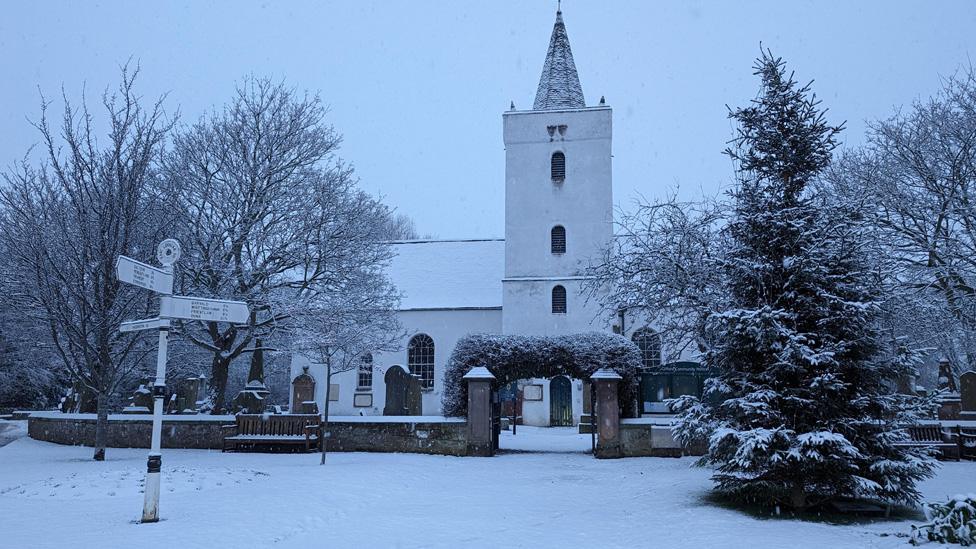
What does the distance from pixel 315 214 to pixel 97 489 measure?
40.8 feet

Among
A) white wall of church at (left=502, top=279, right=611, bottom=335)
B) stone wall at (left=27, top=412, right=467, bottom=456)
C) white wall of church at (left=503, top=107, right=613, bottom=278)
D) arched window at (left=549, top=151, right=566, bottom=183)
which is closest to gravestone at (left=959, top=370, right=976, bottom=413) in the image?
stone wall at (left=27, top=412, right=467, bottom=456)

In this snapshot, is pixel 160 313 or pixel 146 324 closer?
pixel 146 324

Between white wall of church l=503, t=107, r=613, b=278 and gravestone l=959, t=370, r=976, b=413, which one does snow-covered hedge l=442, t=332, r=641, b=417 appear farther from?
white wall of church l=503, t=107, r=613, b=278

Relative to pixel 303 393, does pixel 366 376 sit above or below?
above

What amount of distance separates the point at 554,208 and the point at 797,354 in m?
22.9

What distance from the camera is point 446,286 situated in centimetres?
3522

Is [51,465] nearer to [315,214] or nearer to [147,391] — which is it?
[147,391]

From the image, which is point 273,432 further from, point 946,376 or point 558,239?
point 946,376

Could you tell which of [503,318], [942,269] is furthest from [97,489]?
[503,318]

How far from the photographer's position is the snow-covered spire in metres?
32.7

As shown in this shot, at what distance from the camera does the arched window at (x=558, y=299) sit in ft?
102

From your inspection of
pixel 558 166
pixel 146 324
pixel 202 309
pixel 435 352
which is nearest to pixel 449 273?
pixel 435 352

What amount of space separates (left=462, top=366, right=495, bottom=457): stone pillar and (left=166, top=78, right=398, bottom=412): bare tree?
5.77m

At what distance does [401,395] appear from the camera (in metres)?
21.3
